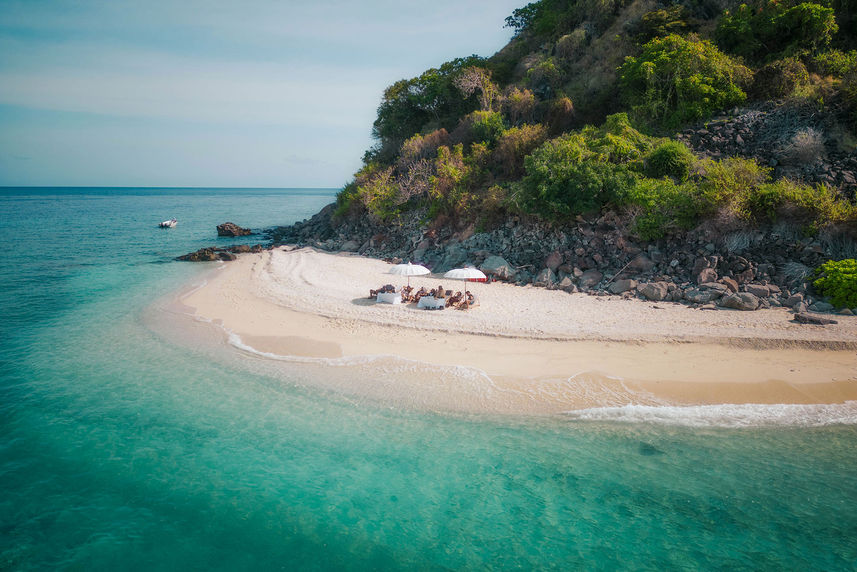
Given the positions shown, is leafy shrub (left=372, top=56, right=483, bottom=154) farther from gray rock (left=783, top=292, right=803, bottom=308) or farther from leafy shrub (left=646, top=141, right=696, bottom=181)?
gray rock (left=783, top=292, right=803, bottom=308)

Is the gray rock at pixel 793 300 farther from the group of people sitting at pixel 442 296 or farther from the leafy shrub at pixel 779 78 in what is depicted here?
the leafy shrub at pixel 779 78

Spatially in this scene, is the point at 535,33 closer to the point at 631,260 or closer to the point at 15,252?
the point at 631,260

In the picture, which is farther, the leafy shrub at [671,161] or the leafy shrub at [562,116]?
the leafy shrub at [562,116]

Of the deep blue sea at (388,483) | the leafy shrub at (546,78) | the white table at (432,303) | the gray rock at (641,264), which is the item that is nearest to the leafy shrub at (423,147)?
the leafy shrub at (546,78)

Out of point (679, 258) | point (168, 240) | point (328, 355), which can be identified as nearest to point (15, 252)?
point (168, 240)

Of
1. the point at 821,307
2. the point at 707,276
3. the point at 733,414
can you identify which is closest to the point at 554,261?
the point at 707,276

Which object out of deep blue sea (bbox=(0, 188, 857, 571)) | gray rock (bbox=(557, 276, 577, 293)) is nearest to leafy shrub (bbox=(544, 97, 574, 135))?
gray rock (bbox=(557, 276, 577, 293))
